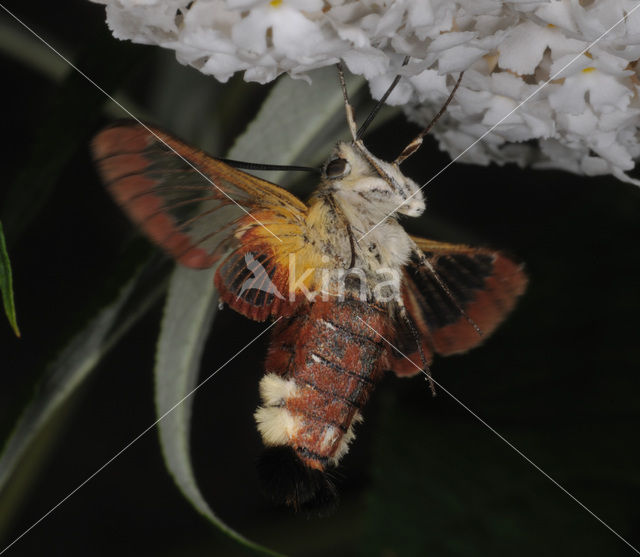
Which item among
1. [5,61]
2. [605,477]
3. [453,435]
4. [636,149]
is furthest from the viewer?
[5,61]

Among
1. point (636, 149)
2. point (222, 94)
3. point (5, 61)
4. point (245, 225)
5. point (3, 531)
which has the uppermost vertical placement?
point (636, 149)

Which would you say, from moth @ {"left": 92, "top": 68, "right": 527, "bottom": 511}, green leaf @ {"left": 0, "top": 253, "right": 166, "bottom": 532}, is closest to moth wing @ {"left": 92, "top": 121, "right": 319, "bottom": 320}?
moth @ {"left": 92, "top": 68, "right": 527, "bottom": 511}

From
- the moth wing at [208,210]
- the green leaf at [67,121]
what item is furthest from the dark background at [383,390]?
the moth wing at [208,210]

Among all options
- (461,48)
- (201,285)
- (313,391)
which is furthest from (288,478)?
(461,48)

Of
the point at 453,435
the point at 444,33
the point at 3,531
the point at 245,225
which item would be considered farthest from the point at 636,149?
the point at 3,531

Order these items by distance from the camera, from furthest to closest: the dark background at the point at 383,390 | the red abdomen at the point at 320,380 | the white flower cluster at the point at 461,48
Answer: the dark background at the point at 383,390 → the red abdomen at the point at 320,380 → the white flower cluster at the point at 461,48

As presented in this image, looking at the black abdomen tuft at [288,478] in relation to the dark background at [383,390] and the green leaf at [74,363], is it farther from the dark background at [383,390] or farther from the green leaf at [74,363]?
the green leaf at [74,363]

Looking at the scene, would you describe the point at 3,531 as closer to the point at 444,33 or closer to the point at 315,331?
the point at 315,331
